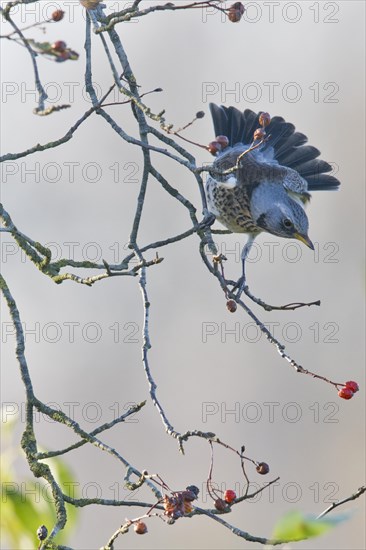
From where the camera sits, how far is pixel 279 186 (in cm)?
479

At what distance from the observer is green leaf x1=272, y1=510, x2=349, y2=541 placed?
935 mm

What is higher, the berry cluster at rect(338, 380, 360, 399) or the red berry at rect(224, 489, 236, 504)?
the berry cluster at rect(338, 380, 360, 399)

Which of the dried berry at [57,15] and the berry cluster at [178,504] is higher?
the dried berry at [57,15]

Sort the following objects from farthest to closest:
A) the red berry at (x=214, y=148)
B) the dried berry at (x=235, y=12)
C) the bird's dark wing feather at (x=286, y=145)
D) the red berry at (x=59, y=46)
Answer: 1. the bird's dark wing feather at (x=286, y=145)
2. the dried berry at (x=235, y=12)
3. the red berry at (x=214, y=148)
4. the red berry at (x=59, y=46)

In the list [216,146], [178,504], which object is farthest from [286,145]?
[178,504]

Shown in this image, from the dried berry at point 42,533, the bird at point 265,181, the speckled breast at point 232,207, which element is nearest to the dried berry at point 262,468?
the dried berry at point 42,533

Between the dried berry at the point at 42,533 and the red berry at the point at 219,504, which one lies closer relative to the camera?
the dried berry at the point at 42,533

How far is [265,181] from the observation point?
4785 millimetres

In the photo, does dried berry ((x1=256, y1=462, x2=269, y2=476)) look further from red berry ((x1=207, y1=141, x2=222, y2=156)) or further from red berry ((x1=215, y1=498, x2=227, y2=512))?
red berry ((x1=207, y1=141, x2=222, y2=156))

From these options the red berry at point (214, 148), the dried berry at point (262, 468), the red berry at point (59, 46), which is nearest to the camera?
the red berry at point (59, 46)

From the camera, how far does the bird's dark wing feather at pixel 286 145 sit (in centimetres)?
532

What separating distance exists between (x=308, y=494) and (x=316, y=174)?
9.01ft

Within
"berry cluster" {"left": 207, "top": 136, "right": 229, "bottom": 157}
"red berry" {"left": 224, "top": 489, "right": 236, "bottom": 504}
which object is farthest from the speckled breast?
"red berry" {"left": 224, "top": 489, "right": 236, "bottom": 504}

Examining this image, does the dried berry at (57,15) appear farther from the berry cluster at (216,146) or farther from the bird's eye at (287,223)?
the bird's eye at (287,223)
